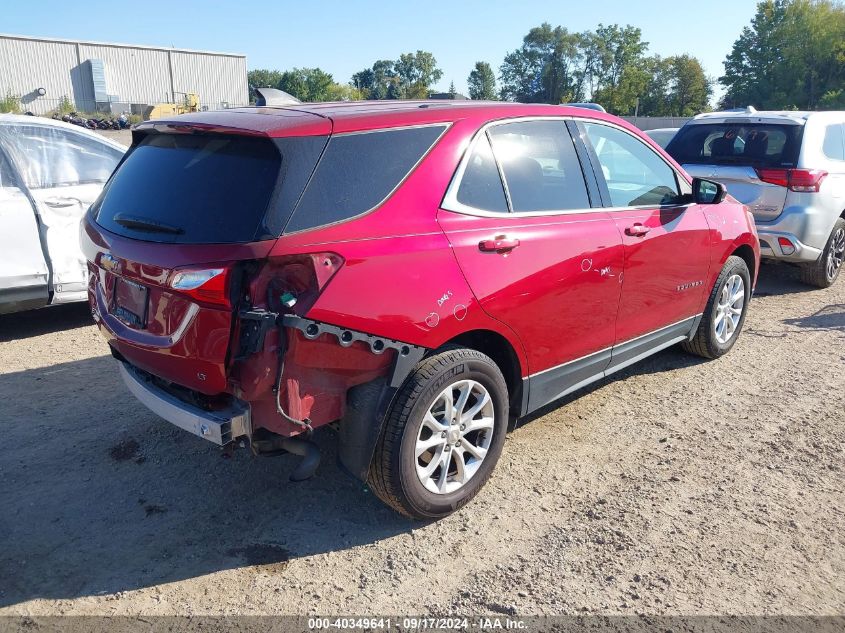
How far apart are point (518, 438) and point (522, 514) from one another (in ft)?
2.65

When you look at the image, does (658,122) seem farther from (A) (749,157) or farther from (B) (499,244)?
(B) (499,244)

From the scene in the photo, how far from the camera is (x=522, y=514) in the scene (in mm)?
3324

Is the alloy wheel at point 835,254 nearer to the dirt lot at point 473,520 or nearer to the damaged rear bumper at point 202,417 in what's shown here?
the dirt lot at point 473,520

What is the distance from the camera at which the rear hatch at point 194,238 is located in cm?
261

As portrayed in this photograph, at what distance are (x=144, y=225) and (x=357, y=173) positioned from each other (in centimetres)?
95

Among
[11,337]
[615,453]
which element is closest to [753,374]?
[615,453]

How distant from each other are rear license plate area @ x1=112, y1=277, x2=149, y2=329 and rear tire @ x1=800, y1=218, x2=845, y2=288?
6.93 metres

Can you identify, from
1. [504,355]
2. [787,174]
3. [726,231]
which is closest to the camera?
[504,355]

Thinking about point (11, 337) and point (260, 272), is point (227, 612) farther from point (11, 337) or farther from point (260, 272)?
point (11, 337)

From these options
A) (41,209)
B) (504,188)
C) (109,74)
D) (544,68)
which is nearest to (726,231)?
(504,188)

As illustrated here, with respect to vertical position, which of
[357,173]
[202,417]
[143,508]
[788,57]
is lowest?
[143,508]

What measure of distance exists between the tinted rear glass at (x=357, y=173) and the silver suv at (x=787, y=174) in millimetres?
5100

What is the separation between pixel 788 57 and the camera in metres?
68.6

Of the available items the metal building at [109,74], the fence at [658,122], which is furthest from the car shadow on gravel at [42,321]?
the metal building at [109,74]
